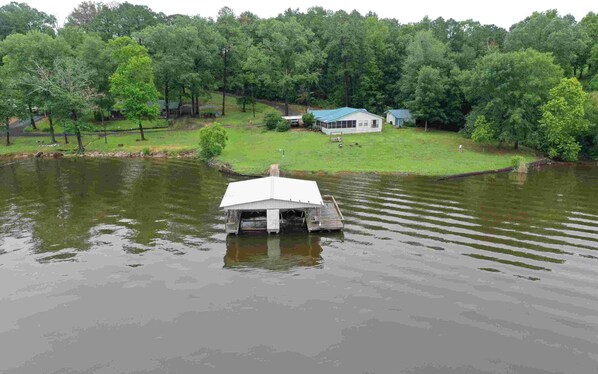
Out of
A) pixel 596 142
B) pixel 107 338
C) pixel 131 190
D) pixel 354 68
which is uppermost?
pixel 354 68

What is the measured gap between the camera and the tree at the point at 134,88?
220 ft

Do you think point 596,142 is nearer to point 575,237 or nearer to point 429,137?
point 429,137

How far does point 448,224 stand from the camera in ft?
116

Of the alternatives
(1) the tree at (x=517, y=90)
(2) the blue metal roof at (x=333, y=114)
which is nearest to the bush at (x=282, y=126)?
(2) the blue metal roof at (x=333, y=114)

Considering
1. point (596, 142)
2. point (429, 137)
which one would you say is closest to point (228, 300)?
point (429, 137)

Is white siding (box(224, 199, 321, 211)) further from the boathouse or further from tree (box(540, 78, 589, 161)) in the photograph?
tree (box(540, 78, 589, 161))

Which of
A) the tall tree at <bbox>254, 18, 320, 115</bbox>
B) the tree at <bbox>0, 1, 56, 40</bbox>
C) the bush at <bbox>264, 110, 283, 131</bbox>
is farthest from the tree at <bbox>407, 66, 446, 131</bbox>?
the tree at <bbox>0, 1, 56, 40</bbox>

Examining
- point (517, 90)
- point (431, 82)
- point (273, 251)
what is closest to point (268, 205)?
point (273, 251)

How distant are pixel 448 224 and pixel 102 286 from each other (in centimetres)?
2501

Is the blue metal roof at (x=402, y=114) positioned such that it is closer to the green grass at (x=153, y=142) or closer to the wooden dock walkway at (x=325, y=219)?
the green grass at (x=153, y=142)

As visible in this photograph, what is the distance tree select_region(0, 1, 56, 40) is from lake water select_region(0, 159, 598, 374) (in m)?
90.9

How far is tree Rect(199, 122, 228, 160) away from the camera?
57.2m

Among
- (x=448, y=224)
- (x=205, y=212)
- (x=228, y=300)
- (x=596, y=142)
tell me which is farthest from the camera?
(x=596, y=142)

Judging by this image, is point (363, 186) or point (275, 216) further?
point (363, 186)
